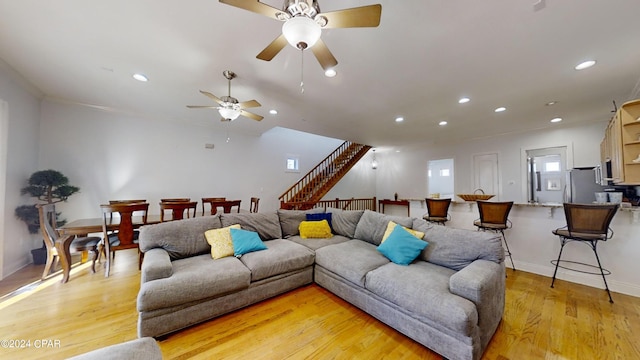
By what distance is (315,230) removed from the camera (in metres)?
3.34

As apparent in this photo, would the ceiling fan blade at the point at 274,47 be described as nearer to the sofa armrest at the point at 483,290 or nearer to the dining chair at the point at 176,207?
the sofa armrest at the point at 483,290

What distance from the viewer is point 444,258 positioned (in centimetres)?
223

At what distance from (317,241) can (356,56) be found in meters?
2.46

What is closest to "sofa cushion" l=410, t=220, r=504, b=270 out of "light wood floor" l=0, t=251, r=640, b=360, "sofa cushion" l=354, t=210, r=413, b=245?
"sofa cushion" l=354, t=210, r=413, b=245

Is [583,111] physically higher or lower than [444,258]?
higher

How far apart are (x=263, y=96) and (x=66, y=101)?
3807 mm

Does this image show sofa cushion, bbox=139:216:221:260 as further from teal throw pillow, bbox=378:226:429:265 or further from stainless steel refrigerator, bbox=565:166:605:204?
stainless steel refrigerator, bbox=565:166:605:204

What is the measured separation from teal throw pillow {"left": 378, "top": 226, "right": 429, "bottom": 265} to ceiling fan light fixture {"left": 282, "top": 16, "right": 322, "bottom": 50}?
2126 millimetres

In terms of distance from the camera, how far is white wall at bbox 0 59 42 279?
2.93m

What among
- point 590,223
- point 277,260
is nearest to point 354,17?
point 277,260

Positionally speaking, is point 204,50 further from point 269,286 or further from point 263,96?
point 269,286

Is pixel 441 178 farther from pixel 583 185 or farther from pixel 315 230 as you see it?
pixel 315 230

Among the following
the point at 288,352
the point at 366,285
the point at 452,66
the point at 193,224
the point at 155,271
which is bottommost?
the point at 288,352

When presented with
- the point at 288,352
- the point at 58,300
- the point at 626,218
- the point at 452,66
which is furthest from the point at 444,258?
the point at 58,300
